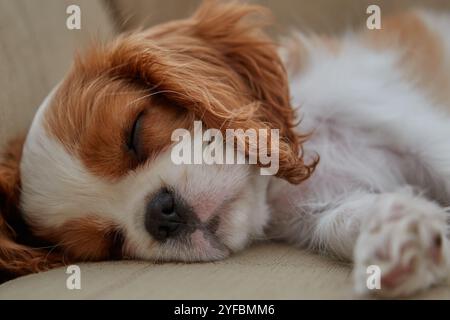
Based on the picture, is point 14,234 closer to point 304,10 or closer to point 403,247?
point 403,247

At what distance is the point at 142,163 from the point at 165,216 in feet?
0.46

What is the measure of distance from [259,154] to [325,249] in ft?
0.87

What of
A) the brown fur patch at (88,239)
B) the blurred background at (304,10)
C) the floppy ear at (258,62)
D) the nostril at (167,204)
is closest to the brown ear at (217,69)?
the floppy ear at (258,62)

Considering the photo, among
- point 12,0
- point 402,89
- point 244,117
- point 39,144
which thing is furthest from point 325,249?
point 12,0

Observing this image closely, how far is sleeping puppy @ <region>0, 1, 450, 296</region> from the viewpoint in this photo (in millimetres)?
1322

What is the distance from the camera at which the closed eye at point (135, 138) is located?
1380 millimetres

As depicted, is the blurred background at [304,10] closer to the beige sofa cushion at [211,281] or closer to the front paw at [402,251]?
the beige sofa cushion at [211,281]

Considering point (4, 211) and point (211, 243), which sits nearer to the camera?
point (211, 243)

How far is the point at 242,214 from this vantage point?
1395 millimetres

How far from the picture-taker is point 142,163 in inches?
53.8

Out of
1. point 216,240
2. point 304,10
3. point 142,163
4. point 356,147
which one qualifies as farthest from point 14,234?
point 304,10

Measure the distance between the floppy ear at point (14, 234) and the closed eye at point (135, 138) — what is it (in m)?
0.33

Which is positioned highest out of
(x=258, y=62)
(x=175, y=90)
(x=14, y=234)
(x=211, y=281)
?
(x=258, y=62)
